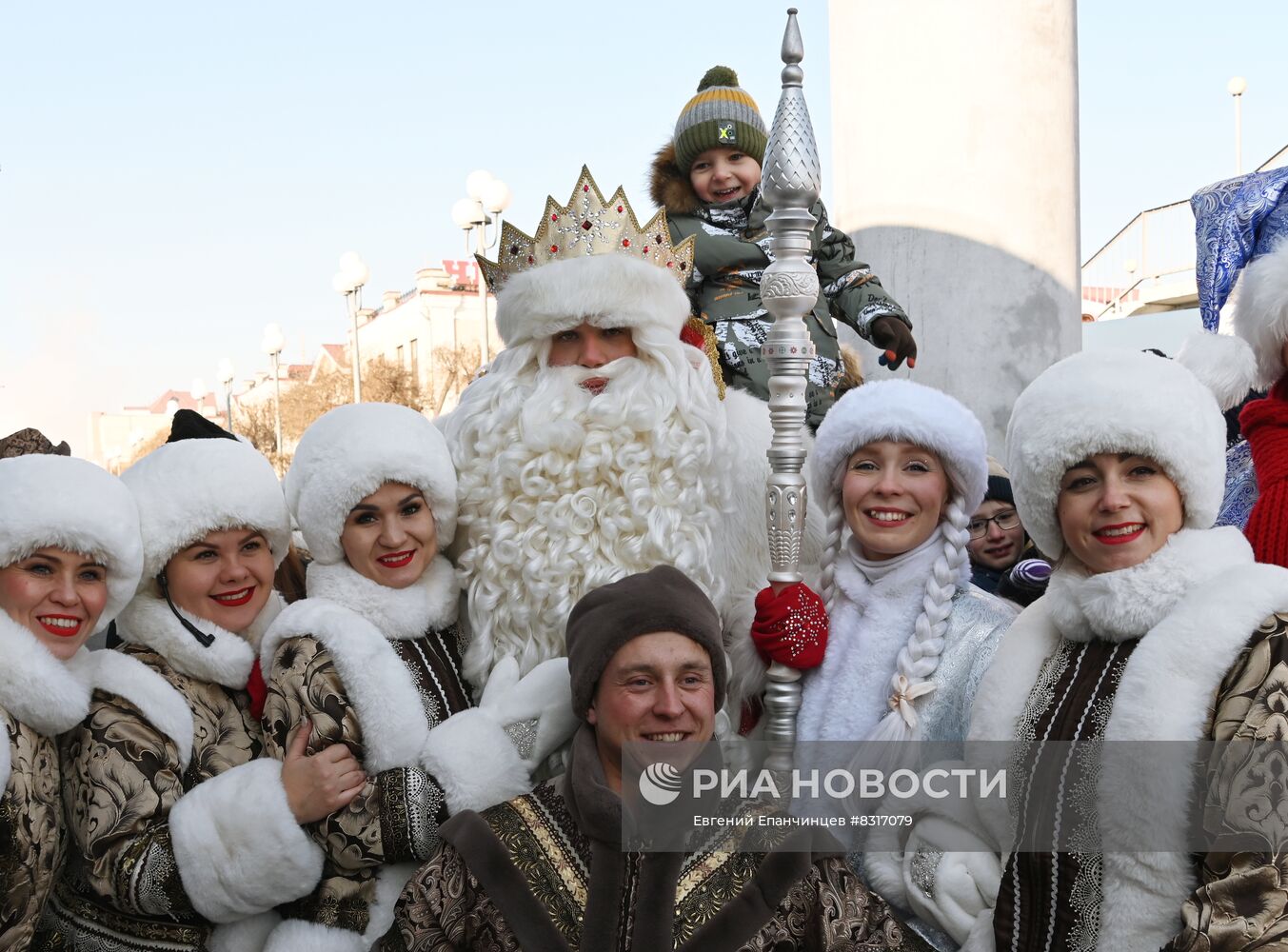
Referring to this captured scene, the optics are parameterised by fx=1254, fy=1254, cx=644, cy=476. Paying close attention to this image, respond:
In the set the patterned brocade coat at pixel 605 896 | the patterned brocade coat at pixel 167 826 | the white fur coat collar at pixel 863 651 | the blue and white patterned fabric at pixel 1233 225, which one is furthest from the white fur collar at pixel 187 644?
the blue and white patterned fabric at pixel 1233 225

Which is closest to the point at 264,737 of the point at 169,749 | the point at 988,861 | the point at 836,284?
the point at 169,749

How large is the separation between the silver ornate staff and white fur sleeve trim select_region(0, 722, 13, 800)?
1779 mm

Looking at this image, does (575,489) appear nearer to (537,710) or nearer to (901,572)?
(537,710)

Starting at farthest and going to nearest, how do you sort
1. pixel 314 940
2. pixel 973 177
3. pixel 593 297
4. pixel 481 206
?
pixel 481 206, pixel 973 177, pixel 593 297, pixel 314 940

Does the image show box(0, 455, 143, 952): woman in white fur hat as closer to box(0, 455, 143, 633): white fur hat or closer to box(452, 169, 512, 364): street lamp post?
box(0, 455, 143, 633): white fur hat

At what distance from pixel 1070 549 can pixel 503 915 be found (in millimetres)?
1440

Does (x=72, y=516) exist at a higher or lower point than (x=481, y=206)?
lower

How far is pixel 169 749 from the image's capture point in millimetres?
3084

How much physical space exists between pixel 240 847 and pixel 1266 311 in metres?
2.84

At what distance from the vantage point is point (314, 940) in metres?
2.99

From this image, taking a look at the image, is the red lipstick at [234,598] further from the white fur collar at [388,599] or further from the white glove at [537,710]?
the white glove at [537,710]

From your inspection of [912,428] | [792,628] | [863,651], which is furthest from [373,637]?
[912,428]

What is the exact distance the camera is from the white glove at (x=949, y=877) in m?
2.66

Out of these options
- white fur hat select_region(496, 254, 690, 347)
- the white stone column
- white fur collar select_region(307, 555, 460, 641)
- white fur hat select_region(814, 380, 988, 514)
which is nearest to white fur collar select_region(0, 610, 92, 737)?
white fur collar select_region(307, 555, 460, 641)
